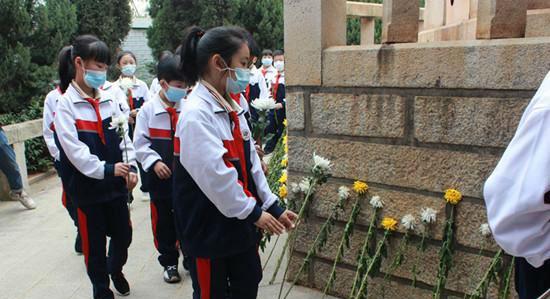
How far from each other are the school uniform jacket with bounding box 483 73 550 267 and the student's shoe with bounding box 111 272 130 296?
2.90 m

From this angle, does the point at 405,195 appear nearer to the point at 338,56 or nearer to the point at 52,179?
the point at 338,56

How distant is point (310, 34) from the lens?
3.29 metres

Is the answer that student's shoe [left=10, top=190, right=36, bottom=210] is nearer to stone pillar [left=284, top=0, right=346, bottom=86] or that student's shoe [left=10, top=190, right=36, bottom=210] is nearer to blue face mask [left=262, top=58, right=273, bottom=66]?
stone pillar [left=284, top=0, right=346, bottom=86]

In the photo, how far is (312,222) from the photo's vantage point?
3.54 m

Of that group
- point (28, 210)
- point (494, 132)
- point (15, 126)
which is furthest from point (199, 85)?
point (15, 126)

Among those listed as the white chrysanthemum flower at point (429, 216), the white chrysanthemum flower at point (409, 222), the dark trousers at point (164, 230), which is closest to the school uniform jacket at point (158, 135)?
the dark trousers at point (164, 230)

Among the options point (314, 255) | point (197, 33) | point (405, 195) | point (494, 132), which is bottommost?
point (314, 255)

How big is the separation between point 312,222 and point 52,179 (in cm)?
579

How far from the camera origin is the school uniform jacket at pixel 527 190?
1.40 meters

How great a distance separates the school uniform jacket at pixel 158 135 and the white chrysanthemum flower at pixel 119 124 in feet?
1.19

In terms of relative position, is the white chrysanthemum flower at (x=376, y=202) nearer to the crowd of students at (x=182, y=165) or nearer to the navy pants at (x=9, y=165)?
the crowd of students at (x=182, y=165)

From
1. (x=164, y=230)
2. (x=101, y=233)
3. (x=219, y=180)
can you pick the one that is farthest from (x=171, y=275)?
(x=219, y=180)

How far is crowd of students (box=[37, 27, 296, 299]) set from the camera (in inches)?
89.8

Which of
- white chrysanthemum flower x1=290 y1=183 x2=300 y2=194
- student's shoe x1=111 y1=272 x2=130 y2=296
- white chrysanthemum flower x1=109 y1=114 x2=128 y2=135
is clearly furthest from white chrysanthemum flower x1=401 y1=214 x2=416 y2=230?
student's shoe x1=111 y1=272 x2=130 y2=296
